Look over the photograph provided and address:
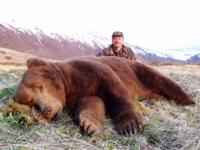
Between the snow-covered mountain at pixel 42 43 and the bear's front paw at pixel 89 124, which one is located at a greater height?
the bear's front paw at pixel 89 124

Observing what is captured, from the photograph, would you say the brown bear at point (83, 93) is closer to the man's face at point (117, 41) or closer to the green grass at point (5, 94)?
the green grass at point (5, 94)

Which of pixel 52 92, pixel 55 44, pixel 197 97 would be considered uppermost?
pixel 52 92

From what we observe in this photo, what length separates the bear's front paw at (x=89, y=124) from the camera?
15.3ft

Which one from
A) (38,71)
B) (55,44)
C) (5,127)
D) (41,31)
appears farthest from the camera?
(41,31)

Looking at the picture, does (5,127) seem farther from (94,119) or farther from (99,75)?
(99,75)

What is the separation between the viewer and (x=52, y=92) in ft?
17.0

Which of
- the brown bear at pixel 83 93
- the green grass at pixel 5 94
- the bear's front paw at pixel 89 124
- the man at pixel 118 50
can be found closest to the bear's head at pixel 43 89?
the brown bear at pixel 83 93

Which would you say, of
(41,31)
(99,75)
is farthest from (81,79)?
(41,31)

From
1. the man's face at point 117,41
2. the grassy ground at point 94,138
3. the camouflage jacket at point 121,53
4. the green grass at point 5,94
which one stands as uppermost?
the man's face at point 117,41

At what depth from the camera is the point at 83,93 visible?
219 inches

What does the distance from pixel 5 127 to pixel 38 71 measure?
1022mm

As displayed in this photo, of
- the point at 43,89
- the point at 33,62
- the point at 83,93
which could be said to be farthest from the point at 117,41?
the point at 43,89

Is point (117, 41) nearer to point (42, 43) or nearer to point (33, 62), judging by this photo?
point (33, 62)

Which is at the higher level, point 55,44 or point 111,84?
point 111,84
